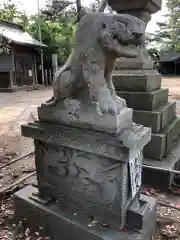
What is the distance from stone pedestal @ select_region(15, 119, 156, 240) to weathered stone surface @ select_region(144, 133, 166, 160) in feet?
3.38

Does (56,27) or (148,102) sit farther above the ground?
(56,27)

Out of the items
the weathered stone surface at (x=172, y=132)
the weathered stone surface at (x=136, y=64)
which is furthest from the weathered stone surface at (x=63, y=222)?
the weathered stone surface at (x=136, y=64)

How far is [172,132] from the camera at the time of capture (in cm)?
369

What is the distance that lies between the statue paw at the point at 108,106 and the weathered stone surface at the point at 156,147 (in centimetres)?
151

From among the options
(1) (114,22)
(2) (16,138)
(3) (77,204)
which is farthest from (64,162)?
(2) (16,138)

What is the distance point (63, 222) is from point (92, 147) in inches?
30.1

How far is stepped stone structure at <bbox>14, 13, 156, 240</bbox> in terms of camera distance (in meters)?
1.83

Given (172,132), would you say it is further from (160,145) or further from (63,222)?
(63,222)

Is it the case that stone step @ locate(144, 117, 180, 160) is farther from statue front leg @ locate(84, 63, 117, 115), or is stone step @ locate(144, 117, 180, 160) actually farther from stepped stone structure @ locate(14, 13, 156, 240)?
statue front leg @ locate(84, 63, 117, 115)

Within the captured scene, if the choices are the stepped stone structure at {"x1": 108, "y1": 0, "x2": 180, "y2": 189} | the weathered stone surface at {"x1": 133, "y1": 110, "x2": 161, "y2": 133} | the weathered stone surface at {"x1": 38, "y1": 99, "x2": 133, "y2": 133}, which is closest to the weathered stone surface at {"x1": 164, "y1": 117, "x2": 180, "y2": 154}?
the stepped stone structure at {"x1": 108, "y1": 0, "x2": 180, "y2": 189}

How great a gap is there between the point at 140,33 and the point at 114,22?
0.21 meters

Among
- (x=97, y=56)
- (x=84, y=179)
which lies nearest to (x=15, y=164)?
(x=84, y=179)

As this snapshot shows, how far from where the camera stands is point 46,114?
2168mm

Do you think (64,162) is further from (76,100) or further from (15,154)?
(15,154)
